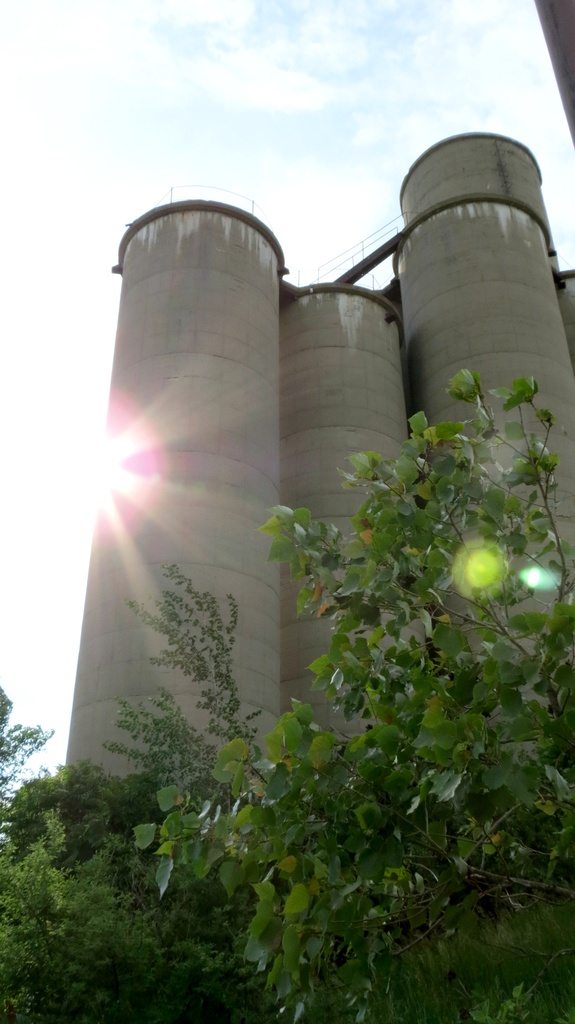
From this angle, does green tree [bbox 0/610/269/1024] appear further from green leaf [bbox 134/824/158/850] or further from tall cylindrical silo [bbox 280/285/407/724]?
tall cylindrical silo [bbox 280/285/407/724]

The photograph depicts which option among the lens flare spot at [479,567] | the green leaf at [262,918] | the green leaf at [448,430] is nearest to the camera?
the green leaf at [262,918]

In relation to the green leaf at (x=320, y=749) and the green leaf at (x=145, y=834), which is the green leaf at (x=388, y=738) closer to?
the green leaf at (x=320, y=749)

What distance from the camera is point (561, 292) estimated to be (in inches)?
1442

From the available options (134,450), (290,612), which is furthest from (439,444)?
(290,612)

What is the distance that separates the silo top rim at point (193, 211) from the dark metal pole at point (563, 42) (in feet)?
88.7

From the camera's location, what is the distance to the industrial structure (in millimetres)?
22703

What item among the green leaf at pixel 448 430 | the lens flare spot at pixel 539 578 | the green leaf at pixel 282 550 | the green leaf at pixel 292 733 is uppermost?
the green leaf at pixel 448 430

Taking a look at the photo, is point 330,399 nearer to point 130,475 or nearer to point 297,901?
point 130,475

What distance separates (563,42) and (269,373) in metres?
24.8

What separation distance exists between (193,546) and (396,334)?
1405 cm

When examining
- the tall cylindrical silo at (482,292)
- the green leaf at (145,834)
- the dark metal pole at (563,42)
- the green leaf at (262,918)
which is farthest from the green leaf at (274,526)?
the tall cylindrical silo at (482,292)

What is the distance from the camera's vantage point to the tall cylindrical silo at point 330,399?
2861cm

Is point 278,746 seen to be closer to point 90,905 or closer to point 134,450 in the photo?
point 90,905

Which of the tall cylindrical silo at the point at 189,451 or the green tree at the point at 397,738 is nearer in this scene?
the green tree at the point at 397,738
